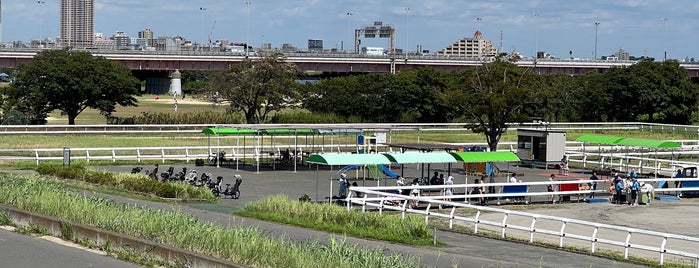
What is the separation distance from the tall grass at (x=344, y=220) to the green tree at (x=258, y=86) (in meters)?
51.8

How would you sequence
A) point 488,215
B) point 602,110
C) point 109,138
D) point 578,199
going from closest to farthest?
point 488,215 → point 578,199 → point 109,138 → point 602,110

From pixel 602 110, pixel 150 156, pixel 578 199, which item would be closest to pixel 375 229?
pixel 578 199

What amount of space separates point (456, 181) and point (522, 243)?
19046 millimetres

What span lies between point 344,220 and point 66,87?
2161 inches

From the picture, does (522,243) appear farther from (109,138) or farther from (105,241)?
(109,138)

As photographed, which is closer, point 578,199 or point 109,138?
point 578,199

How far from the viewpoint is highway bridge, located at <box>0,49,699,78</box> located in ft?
366

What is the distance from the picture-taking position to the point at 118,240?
1841 centimetres

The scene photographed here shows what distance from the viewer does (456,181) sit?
1740 inches

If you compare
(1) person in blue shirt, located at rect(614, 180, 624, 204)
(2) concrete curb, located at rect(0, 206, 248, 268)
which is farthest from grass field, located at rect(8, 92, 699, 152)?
(2) concrete curb, located at rect(0, 206, 248, 268)

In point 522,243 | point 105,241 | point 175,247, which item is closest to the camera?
point 175,247

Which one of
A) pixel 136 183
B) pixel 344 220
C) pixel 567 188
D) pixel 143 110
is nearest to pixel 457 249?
pixel 344 220

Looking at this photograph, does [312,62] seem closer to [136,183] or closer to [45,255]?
[136,183]

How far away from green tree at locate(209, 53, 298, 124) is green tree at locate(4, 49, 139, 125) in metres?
7.73
